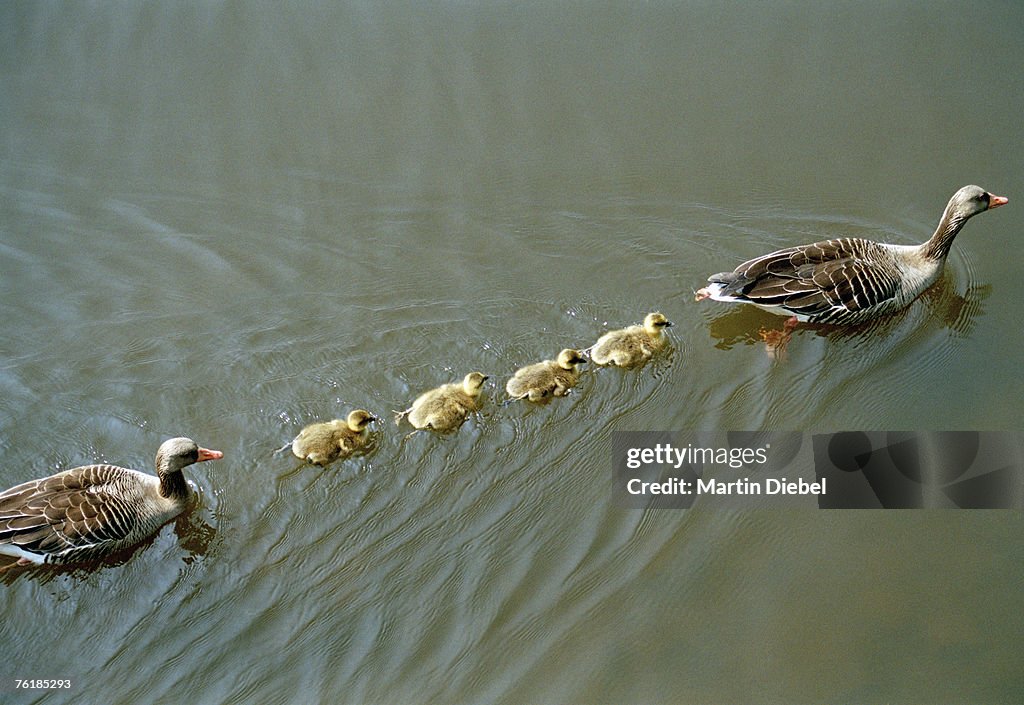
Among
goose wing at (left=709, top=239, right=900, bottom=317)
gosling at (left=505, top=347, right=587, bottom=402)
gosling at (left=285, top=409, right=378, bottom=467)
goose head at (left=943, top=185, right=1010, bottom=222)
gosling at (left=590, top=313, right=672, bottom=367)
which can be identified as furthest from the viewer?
goose head at (left=943, top=185, right=1010, bottom=222)

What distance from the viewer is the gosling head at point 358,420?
4898 millimetres

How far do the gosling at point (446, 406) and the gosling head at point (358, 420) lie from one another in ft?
0.75

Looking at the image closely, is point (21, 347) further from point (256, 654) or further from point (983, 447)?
point (983, 447)

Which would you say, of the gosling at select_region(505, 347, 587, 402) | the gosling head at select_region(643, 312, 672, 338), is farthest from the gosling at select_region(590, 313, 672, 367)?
the gosling at select_region(505, 347, 587, 402)

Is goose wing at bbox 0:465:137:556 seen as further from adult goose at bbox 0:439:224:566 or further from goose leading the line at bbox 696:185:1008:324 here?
goose leading the line at bbox 696:185:1008:324

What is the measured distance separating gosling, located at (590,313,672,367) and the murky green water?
0.48 feet

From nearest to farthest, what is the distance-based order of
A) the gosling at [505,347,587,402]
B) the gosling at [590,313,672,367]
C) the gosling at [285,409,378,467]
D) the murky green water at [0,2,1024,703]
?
the murky green water at [0,2,1024,703] < the gosling at [285,409,378,467] < the gosling at [505,347,587,402] < the gosling at [590,313,672,367]

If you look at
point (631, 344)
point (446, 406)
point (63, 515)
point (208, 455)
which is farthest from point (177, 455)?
point (631, 344)

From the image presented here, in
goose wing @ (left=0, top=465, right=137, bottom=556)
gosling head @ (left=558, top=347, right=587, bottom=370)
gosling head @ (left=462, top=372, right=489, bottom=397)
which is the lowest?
goose wing @ (left=0, top=465, right=137, bottom=556)

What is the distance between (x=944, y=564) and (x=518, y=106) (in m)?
4.05

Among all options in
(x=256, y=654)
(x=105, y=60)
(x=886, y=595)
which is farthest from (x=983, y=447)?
(x=105, y=60)

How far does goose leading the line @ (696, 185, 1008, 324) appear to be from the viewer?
18.0ft

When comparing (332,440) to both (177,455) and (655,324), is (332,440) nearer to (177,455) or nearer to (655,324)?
(177,455)

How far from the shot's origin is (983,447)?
5.20 meters
